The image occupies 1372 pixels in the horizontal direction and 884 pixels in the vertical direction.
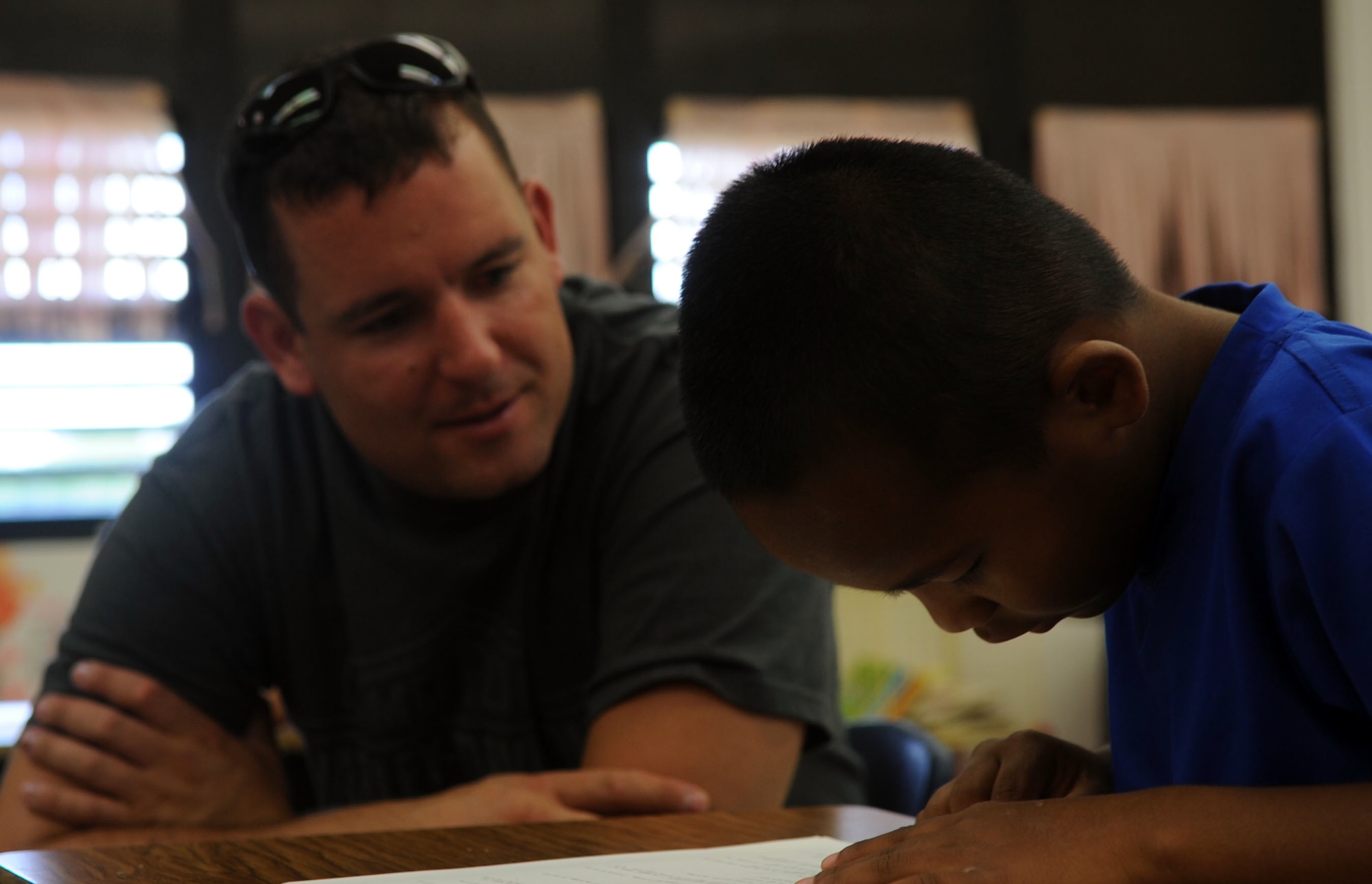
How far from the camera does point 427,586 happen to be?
1.52 meters

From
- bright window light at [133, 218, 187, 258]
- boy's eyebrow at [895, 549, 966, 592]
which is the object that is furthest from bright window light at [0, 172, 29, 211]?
boy's eyebrow at [895, 549, 966, 592]

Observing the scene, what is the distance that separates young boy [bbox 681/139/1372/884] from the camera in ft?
2.24

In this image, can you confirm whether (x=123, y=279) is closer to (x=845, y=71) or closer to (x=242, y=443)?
(x=845, y=71)

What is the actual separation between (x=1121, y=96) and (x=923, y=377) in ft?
17.2

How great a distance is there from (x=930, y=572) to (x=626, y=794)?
1.53ft

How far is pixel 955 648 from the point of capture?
→ 193 inches

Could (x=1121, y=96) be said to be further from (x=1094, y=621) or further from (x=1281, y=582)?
(x=1281, y=582)

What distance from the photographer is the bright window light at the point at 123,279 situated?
4676mm

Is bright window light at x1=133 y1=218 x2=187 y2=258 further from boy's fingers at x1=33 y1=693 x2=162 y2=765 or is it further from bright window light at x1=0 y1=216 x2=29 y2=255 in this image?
boy's fingers at x1=33 y1=693 x2=162 y2=765

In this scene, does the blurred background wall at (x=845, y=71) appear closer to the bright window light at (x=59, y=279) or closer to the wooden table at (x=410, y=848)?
the bright window light at (x=59, y=279)

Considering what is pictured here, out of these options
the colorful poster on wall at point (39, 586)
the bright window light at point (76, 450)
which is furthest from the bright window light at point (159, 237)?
the colorful poster on wall at point (39, 586)

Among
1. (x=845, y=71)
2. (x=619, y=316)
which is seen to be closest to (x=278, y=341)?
(x=619, y=316)

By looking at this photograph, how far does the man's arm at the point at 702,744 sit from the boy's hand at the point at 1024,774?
32 centimetres

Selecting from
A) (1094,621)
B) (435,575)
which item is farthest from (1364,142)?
(435,575)
